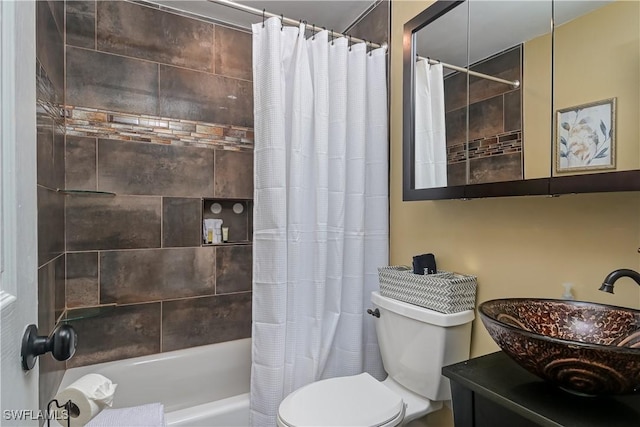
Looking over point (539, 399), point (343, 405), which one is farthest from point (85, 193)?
point (539, 399)

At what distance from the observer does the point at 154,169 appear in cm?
213

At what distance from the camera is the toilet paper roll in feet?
3.58

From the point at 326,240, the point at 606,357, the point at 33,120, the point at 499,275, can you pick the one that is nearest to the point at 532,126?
the point at 499,275

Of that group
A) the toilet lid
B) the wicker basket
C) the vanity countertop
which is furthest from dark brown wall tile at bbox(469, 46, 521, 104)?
the toilet lid

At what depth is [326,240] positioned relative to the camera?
1778 mm

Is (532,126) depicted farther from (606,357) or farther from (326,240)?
(326,240)

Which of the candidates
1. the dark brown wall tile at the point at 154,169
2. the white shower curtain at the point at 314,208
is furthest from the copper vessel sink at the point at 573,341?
the dark brown wall tile at the point at 154,169

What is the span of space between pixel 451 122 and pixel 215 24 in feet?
5.58

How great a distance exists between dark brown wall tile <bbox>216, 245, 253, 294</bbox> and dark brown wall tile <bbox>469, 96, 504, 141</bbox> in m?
1.61

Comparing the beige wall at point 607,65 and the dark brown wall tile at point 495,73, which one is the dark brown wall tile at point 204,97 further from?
the beige wall at point 607,65

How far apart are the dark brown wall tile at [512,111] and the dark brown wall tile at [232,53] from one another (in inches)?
68.0

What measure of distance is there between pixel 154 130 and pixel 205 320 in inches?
48.3

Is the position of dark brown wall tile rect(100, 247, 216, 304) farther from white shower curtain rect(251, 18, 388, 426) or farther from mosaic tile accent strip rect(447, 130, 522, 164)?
mosaic tile accent strip rect(447, 130, 522, 164)

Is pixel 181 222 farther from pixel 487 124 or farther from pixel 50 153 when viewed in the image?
pixel 487 124
